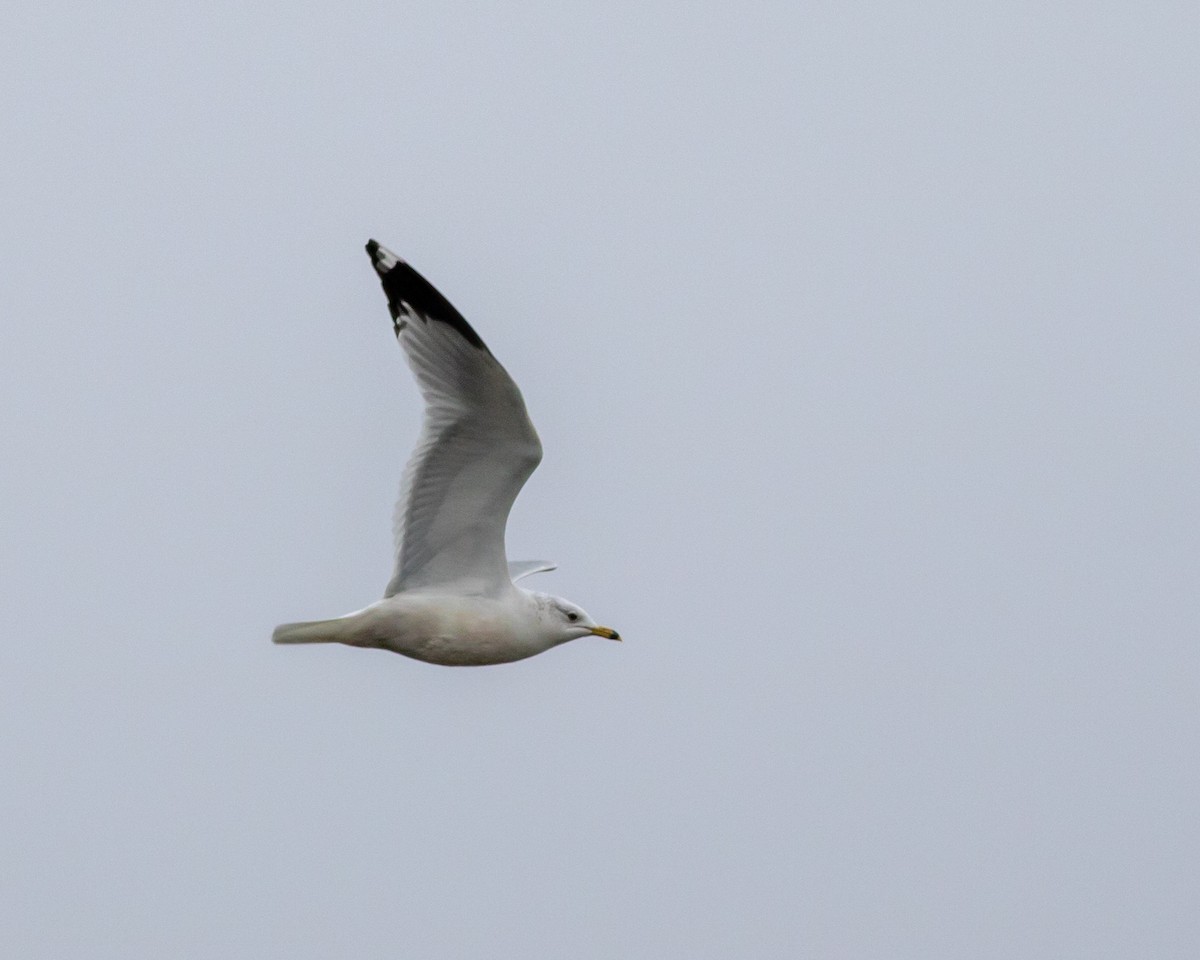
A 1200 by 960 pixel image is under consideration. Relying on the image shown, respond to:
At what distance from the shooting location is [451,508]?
388 inches

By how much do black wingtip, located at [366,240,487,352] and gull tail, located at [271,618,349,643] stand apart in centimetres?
142

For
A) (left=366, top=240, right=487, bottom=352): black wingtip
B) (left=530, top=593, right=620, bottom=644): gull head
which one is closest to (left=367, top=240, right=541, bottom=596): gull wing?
(left=366, top=240, right=487, bottom=352): black wingtip

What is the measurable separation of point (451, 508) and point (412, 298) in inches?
40.3

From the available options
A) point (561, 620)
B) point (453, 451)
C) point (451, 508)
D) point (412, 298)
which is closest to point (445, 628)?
point (451, 508)

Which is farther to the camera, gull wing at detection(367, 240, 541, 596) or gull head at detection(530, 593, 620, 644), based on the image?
gull head at detection(530, 593, 620, 644)

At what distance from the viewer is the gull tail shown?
956 centimetres

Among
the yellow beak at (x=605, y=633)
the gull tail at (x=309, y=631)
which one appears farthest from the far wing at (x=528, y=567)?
the gull tail at (x=309, y=631)

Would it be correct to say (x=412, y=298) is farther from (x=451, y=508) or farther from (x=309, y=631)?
(x=309, y=631)

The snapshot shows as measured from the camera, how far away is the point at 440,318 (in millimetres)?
9602

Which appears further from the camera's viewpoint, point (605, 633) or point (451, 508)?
point (605, 633)

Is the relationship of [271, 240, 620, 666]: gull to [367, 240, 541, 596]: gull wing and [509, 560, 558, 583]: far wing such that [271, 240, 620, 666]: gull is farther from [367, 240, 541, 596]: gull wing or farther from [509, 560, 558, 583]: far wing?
[509, 560, 558, 583]: far wing

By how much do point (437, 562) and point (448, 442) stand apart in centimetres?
64

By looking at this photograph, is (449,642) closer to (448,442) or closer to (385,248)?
(448,442)

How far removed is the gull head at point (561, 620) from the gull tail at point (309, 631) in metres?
1.04
